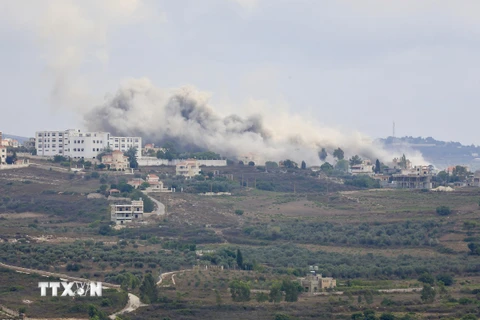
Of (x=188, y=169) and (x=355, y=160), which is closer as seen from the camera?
(x=188, y=169)

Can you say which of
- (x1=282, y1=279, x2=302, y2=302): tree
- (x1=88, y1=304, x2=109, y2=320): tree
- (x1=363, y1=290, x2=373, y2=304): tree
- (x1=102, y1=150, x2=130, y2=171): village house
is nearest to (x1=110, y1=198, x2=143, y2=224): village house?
(x1=102, y1=150, x2=130, y2=171): village house

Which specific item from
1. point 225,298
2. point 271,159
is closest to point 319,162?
point 271,159

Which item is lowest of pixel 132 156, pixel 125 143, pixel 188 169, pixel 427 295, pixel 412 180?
pixel 427 295

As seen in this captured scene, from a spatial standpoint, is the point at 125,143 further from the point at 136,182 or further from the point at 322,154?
the point at 322,154

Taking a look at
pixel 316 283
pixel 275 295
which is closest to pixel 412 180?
pixel 316 283

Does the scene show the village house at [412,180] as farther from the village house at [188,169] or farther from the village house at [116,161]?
the village house at [116,161]

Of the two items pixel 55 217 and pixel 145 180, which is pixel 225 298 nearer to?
pixel 55 217

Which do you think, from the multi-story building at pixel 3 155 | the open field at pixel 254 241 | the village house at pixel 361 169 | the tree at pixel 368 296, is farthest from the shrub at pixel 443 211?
the multi-story building at pixel 3 155
